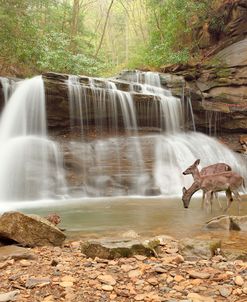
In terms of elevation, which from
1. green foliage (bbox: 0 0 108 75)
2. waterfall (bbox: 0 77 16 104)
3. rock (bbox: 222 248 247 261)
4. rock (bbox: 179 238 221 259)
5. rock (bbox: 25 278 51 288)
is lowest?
rock (bbox: 222 248 247 261)

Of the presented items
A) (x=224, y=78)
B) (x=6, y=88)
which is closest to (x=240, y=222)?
(x=6, y=88)

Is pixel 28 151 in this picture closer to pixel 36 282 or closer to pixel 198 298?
pixel 36 282

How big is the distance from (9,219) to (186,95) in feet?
54.0

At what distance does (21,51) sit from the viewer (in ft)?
66.1

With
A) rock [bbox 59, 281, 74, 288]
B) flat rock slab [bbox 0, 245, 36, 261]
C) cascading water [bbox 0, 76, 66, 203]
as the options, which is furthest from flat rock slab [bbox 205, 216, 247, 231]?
cascading water [bbox 0, 76, 66, 203]

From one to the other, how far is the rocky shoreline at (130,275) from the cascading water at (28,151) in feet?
29.3

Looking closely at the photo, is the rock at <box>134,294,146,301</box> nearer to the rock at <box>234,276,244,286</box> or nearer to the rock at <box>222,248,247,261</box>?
the rock at <box>234,276,244,286</box>

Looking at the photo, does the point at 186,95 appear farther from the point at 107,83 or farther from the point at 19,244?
the point at 19,244

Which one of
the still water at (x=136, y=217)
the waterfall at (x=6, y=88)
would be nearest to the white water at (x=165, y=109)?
the waterfall at (x=6, y=88)

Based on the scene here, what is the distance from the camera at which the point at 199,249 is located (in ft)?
16.5

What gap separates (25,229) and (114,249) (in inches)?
70.1

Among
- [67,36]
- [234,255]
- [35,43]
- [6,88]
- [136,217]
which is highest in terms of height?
[67,36]

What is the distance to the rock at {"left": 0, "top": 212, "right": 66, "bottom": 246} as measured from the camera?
19.4ft

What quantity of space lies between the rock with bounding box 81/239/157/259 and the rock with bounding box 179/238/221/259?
0.43 m
